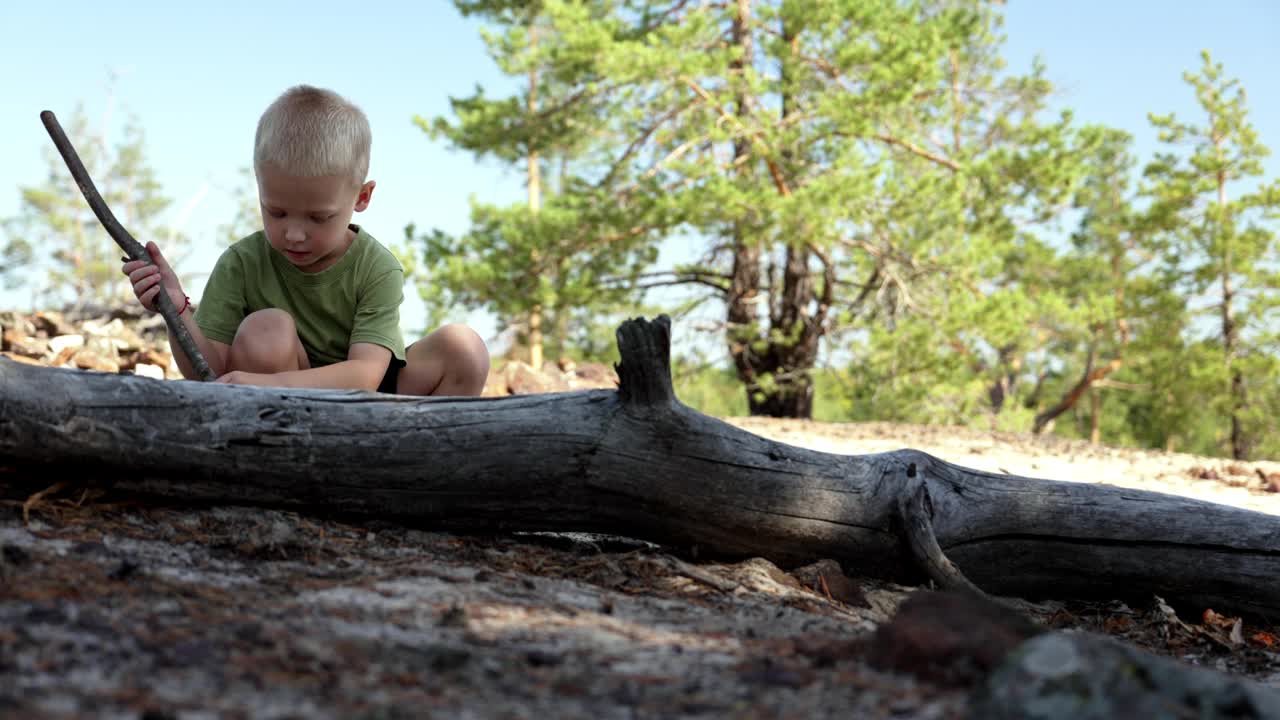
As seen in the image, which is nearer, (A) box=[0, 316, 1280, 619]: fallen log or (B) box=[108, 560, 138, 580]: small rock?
(B) box=[108, 560, 138, 580]: small rock

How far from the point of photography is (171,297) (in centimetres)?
295

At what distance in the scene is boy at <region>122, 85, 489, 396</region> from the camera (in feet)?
9.30

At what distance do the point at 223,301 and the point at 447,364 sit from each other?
75 centimetres

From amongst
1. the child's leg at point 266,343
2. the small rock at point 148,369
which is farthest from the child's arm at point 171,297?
the small rock at point 148,369

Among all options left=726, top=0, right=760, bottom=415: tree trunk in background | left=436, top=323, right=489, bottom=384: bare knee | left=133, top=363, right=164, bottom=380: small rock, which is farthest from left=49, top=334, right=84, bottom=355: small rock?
left=726, top=0, right=760, bottom=415: tree trunk in background

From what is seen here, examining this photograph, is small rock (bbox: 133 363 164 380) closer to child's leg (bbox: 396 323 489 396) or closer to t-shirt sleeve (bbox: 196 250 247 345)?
t-shirt sleeve (bbox: 196 250 247 345)

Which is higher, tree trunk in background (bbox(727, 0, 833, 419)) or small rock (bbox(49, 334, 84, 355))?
tree trunk in background (bbox(727, 0, 833, 419))

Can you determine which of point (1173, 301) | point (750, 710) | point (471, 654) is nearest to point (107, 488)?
point (471, 654)

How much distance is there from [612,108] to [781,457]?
380 inches

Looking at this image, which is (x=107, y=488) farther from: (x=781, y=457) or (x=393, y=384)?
(x=781, y=457)

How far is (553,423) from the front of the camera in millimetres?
2490

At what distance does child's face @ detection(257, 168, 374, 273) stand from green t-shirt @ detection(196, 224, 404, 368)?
0.11 metres

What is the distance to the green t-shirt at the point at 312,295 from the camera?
3.12 meters

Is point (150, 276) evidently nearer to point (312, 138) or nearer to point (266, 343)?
point (266, 343)
